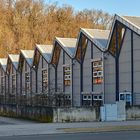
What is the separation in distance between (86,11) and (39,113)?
7432cm

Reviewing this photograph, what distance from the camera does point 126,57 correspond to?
40094 millimetres

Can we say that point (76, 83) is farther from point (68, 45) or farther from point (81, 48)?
point (68, 45)

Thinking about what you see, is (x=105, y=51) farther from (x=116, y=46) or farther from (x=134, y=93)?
(x=134, y=93)

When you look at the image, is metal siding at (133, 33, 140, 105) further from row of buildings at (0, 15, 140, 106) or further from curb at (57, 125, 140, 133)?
curb at (57, 125, 140, 133)

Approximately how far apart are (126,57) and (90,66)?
239 inches

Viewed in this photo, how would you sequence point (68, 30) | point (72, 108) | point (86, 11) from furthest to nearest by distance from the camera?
point (86, 11) < point (68, 30) < point (72, 108)

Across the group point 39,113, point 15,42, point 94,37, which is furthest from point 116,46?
point 15,42

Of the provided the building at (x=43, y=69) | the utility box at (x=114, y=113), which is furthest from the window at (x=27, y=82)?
the utility box at (x=114, y=113)

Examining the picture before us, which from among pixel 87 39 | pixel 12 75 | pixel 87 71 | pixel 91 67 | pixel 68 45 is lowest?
pixel 12 75

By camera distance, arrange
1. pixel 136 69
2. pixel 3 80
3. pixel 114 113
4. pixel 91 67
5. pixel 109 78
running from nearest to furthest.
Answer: pixel 114 113 → pixel 136 69 → pixel 109 78 → pixel 91 67 → pixel 3 80

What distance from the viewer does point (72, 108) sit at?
32.2 metres

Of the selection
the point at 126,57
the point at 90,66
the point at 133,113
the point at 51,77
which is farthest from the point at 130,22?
the point at 51,77

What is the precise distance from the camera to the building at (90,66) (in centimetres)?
4347

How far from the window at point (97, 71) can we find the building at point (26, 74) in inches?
518
